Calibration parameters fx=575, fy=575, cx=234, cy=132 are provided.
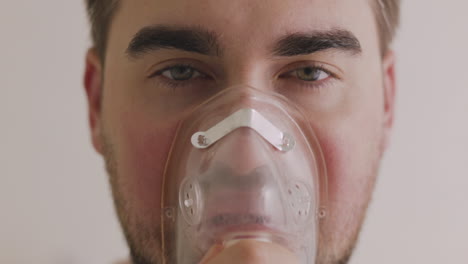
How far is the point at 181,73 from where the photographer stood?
3.35 feet

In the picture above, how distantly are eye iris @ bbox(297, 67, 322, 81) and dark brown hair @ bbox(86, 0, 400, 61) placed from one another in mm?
195

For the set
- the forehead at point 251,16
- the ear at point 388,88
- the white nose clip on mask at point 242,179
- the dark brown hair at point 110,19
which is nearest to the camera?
the white nose clip on mask at point 242,179

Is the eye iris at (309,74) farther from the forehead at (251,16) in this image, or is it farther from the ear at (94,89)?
the ear at (94,89)

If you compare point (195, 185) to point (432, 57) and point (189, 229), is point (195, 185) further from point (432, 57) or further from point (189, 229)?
point (432, 57)

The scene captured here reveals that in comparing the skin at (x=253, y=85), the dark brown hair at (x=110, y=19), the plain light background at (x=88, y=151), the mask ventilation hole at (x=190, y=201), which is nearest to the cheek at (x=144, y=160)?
the skin at (x=253, y=85)

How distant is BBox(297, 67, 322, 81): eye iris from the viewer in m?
1.00

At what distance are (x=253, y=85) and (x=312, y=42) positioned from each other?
124 mm

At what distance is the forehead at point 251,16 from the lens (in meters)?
0.94

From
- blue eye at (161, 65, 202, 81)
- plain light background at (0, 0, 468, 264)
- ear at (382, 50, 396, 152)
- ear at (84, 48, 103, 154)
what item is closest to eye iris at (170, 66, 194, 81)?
blue eye at (161, 65, 202, 81)

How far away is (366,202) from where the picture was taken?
1104 mm

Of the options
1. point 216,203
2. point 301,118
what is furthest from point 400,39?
point 216,203

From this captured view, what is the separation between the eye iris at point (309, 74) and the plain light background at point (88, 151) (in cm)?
91

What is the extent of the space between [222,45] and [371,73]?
302 millimetres

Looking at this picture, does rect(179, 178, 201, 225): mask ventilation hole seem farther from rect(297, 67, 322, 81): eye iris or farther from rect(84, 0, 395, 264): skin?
rect(297, 67, 322, 81): eye iris
